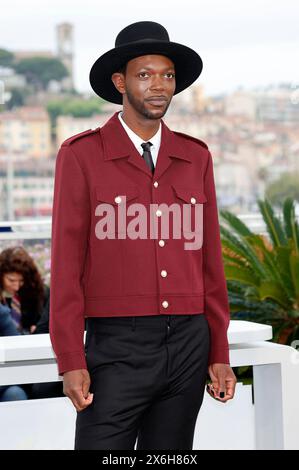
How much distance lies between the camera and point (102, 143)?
7.11ft

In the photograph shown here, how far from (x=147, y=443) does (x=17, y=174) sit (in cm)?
7096

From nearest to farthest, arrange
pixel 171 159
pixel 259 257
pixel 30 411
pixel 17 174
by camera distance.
Result: pixel 171 159
pixel 30 411
pixel 259 257
pixel 17 174

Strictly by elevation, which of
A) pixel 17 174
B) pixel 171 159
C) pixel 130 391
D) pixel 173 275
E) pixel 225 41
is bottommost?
pixel 130 391

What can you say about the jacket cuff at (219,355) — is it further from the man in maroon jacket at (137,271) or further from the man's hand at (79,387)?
the man's hand at (79,387)

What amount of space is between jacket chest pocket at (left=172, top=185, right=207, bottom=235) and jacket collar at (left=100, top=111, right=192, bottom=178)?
0.07 meters

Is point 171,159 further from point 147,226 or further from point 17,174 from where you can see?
point 17,174

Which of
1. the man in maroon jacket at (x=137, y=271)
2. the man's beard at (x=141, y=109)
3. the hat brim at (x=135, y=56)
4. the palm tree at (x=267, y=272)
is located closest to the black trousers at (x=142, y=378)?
the man in maroon jacket at (x=137, y=271)

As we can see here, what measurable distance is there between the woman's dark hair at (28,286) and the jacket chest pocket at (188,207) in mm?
3282

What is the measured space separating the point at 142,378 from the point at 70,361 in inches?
6.4

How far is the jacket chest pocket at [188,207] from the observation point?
2170 millimetres

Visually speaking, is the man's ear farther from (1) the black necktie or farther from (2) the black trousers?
(2) the black trousers

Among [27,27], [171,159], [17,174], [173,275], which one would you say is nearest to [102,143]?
[171,159]

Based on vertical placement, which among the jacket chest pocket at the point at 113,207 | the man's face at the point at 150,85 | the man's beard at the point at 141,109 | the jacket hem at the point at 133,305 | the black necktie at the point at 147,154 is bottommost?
the jacket hem at the point at 133,305

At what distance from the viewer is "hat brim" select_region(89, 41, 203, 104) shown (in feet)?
6.99
